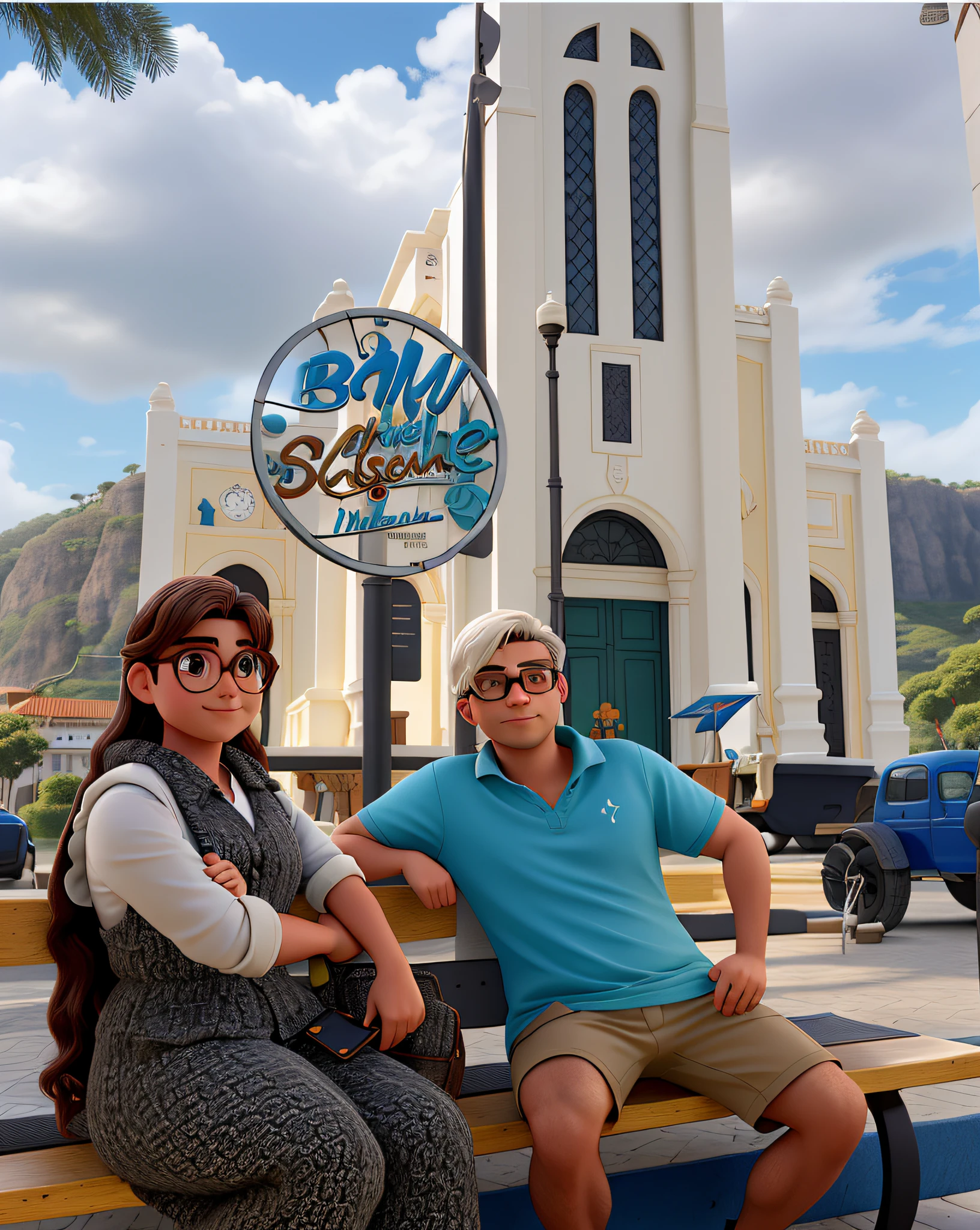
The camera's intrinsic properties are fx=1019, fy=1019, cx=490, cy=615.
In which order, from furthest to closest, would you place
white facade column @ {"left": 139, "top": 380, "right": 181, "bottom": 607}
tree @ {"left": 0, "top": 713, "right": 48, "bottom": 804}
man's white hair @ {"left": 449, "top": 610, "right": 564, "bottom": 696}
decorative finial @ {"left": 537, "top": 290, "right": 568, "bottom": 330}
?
tree @ {"left": 0, "top": 713, "right": 48, "bottom": 804}
white facade column @ {"left": 139, "top": 380, "right": 181, "bottom": 607}
decorative finial @ {"left": 537, "top": 290, "right": 568, "bottom": 330}
man's white hair @ {"left": 449, "top": 610, "right": 564, "bottom": 696}

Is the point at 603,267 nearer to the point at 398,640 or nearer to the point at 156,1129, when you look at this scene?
the point at 398,640

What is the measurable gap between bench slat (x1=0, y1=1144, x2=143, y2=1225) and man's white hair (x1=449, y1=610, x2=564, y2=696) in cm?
122

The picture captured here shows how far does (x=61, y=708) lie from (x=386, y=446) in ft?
155

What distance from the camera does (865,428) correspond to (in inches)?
923

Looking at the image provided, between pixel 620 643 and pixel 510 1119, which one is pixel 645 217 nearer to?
pixel 620 643

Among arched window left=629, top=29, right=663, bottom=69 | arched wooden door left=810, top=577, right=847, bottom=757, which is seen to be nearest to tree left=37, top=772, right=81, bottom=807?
→ arched wooden door left=810, top=577, right=847, bottom=757

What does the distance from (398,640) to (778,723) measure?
1116 cm

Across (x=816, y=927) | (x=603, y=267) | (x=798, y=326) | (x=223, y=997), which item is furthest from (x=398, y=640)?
(x=798, y=326)

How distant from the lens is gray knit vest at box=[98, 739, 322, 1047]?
185 centimetres

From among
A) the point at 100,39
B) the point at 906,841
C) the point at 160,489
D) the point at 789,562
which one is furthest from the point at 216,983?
the point at 160,489

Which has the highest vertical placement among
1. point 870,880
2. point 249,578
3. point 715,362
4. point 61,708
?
point 715,362

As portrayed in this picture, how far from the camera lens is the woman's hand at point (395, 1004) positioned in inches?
81.7

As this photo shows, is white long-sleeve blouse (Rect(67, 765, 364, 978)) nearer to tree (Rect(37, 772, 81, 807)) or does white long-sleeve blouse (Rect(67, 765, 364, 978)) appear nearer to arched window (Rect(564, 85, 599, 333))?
arched window (Rect(564, 85, 599, 333))

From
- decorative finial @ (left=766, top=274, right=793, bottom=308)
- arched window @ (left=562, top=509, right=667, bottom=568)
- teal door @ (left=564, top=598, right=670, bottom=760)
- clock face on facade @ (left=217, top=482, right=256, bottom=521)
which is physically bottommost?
teal door @ (left=564, top=598, right=670, bottom=760)
